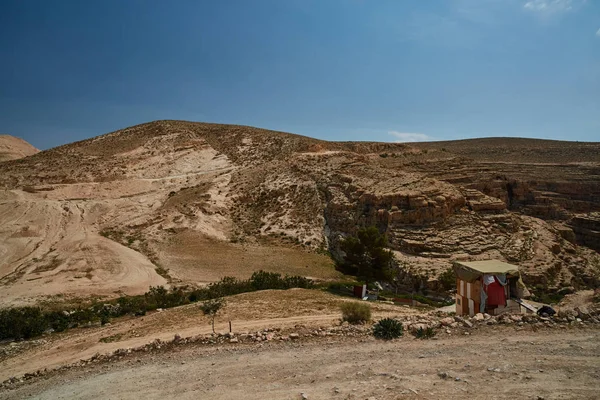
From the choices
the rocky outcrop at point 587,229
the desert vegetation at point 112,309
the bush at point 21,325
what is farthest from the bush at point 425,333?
the rocky outcrop at point 587,229

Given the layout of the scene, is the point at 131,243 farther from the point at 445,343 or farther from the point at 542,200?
the point at 542,200

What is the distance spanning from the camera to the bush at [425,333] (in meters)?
8.70

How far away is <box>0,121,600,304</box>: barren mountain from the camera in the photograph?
24.8 m

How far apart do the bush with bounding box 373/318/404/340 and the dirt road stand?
252mm

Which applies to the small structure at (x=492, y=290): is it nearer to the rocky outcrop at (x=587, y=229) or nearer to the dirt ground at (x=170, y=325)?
the dirt ground at (x=170, y=325)

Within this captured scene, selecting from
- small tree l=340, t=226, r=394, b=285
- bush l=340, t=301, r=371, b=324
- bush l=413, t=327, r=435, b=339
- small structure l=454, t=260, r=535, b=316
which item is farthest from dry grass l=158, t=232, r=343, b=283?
bush l=413, t=327, r=435, b=339

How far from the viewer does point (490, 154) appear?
54.8 metres

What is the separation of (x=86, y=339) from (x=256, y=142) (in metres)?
42.0

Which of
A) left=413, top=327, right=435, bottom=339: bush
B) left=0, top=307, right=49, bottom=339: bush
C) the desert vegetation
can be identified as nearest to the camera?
left=413, top=327, right=435, bottom=339: bush

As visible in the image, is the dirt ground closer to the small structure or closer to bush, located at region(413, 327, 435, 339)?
the small structure

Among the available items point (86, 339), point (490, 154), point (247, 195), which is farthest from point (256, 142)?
point (86, 339)

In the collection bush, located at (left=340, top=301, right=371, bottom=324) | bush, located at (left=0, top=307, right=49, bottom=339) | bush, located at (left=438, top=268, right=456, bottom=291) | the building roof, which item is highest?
the building roof

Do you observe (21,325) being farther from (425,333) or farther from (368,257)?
(368,257)

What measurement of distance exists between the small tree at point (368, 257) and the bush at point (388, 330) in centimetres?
1293
